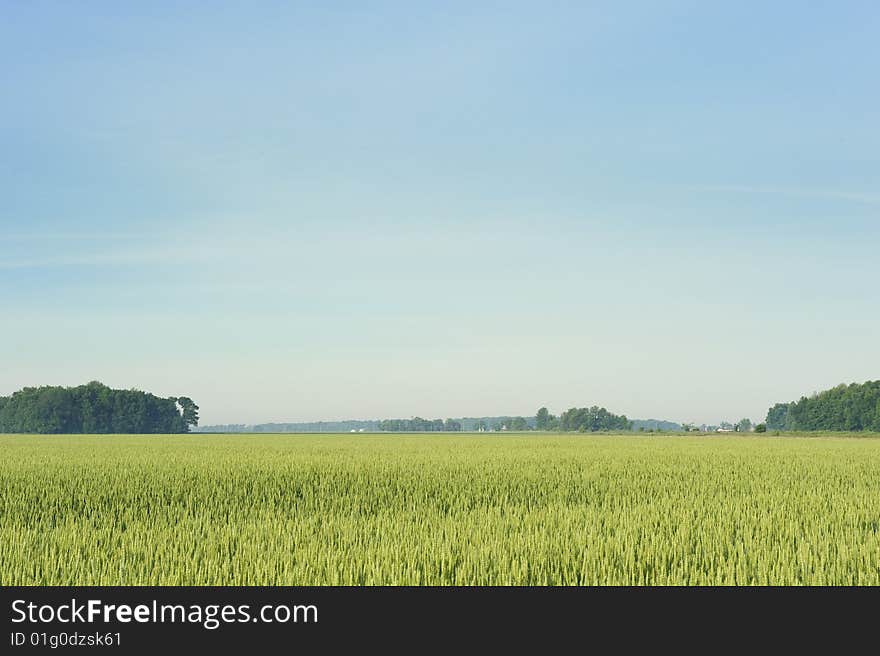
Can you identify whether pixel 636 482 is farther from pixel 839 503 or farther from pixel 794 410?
pixel 794 410

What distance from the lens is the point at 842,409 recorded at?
13975 cm

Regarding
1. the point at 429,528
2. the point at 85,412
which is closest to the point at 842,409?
the point at 85,412

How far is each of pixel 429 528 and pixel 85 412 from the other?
5931 inches

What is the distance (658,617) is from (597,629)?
500mm

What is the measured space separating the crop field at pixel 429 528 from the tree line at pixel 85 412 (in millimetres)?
137415

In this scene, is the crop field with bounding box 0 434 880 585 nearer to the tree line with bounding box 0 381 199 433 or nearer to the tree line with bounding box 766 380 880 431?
the tree line with bounding box 766 380 880 431

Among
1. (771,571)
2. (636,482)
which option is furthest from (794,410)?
(771,571)

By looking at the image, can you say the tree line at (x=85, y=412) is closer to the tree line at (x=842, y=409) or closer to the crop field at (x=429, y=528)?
the tree line at (x=842, y=409)

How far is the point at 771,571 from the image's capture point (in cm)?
653

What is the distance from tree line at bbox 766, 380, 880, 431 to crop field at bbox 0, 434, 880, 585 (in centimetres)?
13287

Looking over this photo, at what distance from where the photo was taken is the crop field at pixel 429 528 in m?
6.34

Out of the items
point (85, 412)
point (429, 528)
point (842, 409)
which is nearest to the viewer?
point (429, 528)

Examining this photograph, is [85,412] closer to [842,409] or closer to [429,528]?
[842,409]

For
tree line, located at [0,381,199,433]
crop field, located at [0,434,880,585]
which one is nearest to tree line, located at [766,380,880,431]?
tree line, located at [0,381,199,433]
